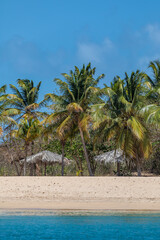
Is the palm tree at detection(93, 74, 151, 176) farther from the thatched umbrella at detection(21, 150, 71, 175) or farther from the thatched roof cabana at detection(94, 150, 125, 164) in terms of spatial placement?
the thatched umbrella at detection(21, 150, 71, 175)

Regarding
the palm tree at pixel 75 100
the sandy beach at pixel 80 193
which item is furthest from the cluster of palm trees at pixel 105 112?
the sandy beach at pixel 80 193

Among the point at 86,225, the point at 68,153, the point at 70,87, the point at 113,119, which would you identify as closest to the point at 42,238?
the point at 86,225

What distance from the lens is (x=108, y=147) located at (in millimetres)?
26797

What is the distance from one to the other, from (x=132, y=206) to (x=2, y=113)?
46.4 feet

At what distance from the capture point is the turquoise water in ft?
26.1

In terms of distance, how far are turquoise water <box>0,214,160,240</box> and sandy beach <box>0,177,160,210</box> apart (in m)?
1.97

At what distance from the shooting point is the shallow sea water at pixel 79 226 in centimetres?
797

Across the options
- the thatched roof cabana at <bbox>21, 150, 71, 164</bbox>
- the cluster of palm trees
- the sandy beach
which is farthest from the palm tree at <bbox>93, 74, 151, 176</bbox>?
the thatched roof cabana at <bbox>21, 150, 71, 164</bbox>

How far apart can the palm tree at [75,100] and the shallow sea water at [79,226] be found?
11694mm

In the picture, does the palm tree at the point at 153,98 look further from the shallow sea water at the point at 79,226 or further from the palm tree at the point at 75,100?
the shallow sea water at the point at 79,226

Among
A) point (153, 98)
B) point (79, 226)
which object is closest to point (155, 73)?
point (153, 98)

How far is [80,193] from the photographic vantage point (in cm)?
1466

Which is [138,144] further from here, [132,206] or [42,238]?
[42,238]

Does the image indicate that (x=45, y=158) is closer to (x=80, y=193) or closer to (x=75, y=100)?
(x=75, y=100)
